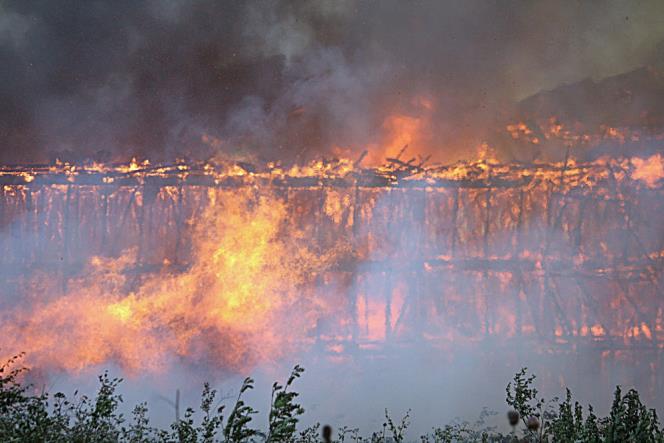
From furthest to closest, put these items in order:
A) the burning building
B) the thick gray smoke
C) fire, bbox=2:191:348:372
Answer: the thick gray smoke < the burning building < fire, bbox=2:191:348:372

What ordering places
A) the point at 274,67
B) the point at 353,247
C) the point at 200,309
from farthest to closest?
1. the point at 274,67
2. the point at 353,247
3. the point at 200,309

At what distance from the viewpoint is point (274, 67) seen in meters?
7.52

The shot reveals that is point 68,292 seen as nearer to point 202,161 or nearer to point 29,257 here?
point 29,257

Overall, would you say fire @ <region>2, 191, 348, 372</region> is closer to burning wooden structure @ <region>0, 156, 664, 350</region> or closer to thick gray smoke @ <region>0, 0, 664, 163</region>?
burning wooden structure @ <region>0, 156, 664, 350</region>

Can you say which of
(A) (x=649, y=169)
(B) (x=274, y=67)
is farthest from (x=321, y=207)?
(A) (x=649, y=169)

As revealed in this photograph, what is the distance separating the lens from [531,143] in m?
7.43

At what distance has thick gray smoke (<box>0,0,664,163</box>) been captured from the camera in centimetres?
743

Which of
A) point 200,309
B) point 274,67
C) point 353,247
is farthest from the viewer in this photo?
point 274,67

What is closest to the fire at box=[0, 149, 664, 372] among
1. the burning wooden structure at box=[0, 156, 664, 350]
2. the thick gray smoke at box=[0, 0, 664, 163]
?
the burning wooden structure at box=[0, 156, 664, 350]

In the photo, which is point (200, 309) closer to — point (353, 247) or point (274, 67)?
point (353, 247)

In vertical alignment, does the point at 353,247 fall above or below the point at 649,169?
below

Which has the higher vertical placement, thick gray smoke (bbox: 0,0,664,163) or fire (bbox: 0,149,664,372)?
thick gray smoke (bbox: 0,0,664,163)

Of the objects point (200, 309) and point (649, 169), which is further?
point (649, 169)

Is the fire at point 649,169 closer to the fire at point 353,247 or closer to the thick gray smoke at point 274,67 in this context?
the fire at point 353,247
